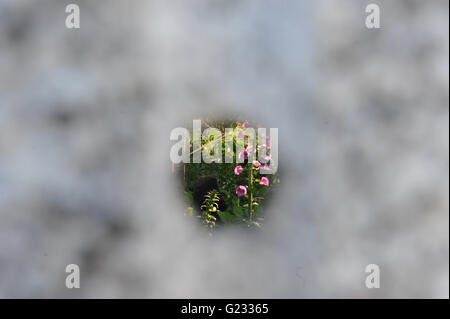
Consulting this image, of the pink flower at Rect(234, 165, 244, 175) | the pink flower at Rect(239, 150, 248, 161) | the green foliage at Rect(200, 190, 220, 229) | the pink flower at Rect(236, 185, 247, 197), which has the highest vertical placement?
the pink flower at Rect(239, 150, 248, 161)

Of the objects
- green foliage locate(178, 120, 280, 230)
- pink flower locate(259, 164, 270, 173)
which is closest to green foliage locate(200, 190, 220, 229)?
green foliage locate(178, 120, 280, 230)

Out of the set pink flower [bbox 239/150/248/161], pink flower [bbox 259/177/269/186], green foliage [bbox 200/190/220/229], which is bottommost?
green foliage [bbox 200/190/220/229]

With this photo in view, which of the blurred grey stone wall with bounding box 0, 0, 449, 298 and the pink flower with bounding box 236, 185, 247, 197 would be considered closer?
the blurred grey stone wall with bounding box 0, 0, 449, 298

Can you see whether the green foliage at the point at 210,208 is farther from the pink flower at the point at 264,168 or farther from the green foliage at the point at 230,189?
the pink flower at the point at 264,168

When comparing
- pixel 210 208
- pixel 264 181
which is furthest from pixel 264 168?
pixel 210 208

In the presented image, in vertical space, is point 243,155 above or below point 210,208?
above

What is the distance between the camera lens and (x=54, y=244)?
57 centimetres

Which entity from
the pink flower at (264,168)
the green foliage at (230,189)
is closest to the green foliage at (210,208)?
the green foliage at (230,189)

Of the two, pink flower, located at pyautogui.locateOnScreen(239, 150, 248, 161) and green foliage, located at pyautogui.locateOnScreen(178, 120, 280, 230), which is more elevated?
pink flower, located at pyautogui.locateOnScreen(239, 150, 248, 161)

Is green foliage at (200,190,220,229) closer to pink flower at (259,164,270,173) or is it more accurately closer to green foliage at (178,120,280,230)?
green foliage at (178,120,280,230)

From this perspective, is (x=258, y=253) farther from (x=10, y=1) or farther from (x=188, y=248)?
(x=10, y=1)

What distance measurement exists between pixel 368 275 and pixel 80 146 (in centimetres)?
51

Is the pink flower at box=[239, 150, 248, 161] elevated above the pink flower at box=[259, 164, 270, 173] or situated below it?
above

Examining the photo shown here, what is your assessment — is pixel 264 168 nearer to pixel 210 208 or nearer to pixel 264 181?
pixel 264 181
